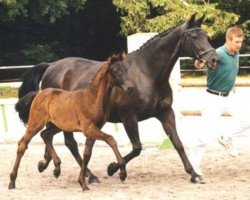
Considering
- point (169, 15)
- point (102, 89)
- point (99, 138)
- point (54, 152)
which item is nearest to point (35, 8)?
point (169, 15)

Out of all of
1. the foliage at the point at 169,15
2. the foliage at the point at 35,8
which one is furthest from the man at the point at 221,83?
the foliage at the point at 169,15

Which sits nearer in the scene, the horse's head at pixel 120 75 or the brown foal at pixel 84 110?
the horse's head at pixel 120 75

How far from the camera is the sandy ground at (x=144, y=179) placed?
6.64 metres

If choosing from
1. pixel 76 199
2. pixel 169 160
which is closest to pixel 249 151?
pixel 169 160

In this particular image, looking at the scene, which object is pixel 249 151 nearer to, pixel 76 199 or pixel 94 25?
pixel 76 199

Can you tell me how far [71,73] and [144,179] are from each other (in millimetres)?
1769

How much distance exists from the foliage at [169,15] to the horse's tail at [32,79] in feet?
56.2

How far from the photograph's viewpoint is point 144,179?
759 cm

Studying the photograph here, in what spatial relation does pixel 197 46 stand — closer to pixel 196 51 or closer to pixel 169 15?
pixel 196 51

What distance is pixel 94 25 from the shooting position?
3206 centimetres

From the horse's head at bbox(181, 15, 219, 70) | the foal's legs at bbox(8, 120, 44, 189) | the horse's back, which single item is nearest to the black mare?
the horse's head at bbox(181, 15, 219, 70)

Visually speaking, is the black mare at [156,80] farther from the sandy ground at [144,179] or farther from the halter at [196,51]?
the sandy ground at [144,179]

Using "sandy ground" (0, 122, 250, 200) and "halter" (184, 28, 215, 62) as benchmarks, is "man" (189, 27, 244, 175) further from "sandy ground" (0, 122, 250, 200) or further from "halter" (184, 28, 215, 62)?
"sandy ground" (0, 122, 250, 200)

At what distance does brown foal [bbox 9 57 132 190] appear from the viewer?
675cm
